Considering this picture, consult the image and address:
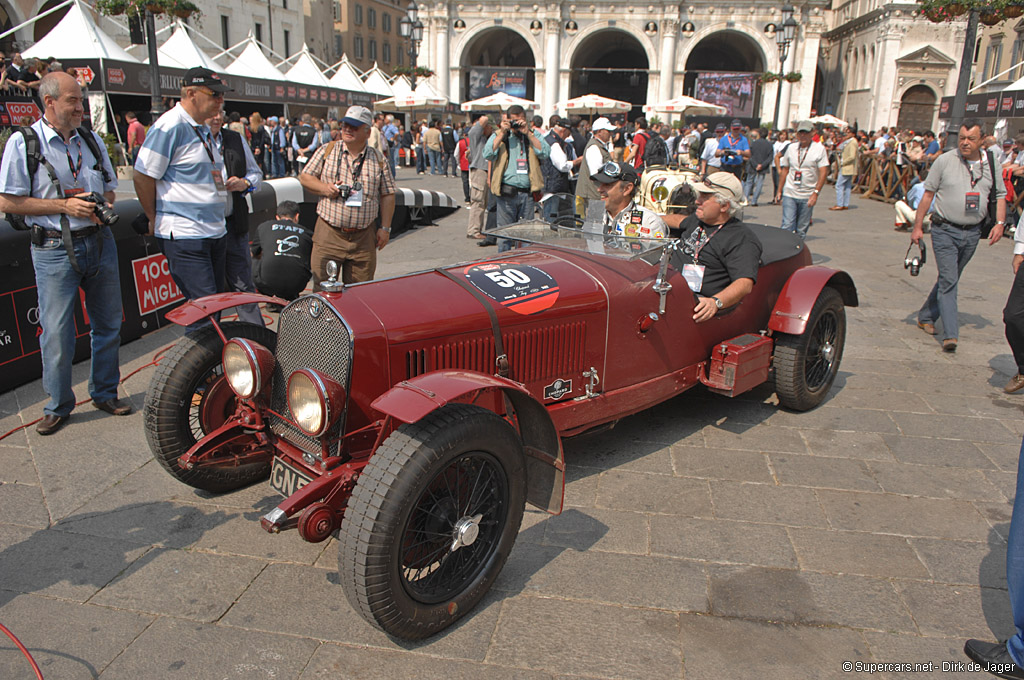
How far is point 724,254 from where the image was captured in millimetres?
4301

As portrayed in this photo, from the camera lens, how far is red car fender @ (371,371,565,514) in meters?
2.51

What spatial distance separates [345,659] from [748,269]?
3.09 metres

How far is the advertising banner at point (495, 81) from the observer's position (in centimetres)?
4303

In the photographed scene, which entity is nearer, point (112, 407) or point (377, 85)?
point (112, 407)

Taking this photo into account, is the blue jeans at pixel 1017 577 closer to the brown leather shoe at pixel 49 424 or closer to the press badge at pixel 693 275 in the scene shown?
the press badge at pixel 693 275

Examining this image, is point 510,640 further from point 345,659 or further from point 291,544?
point 291,544

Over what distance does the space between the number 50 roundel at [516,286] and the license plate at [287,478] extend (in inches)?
45.8

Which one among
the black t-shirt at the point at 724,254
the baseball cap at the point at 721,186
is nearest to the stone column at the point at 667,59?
the baseball cap at the point at 721,186

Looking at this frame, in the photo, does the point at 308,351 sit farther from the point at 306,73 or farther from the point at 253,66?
the point at 306,73

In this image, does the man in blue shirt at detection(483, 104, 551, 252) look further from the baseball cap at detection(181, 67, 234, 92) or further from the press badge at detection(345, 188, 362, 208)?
the baseball cap at detection(181, 67, 234, 92)

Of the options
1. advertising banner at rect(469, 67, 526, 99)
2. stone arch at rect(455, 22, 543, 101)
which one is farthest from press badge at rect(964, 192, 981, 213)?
advertising banner at rect(469, 67, 526, 99)

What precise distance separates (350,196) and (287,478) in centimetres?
264

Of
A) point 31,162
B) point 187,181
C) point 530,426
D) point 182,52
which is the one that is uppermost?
point 182,52

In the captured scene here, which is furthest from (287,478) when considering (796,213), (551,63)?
(551,63)
